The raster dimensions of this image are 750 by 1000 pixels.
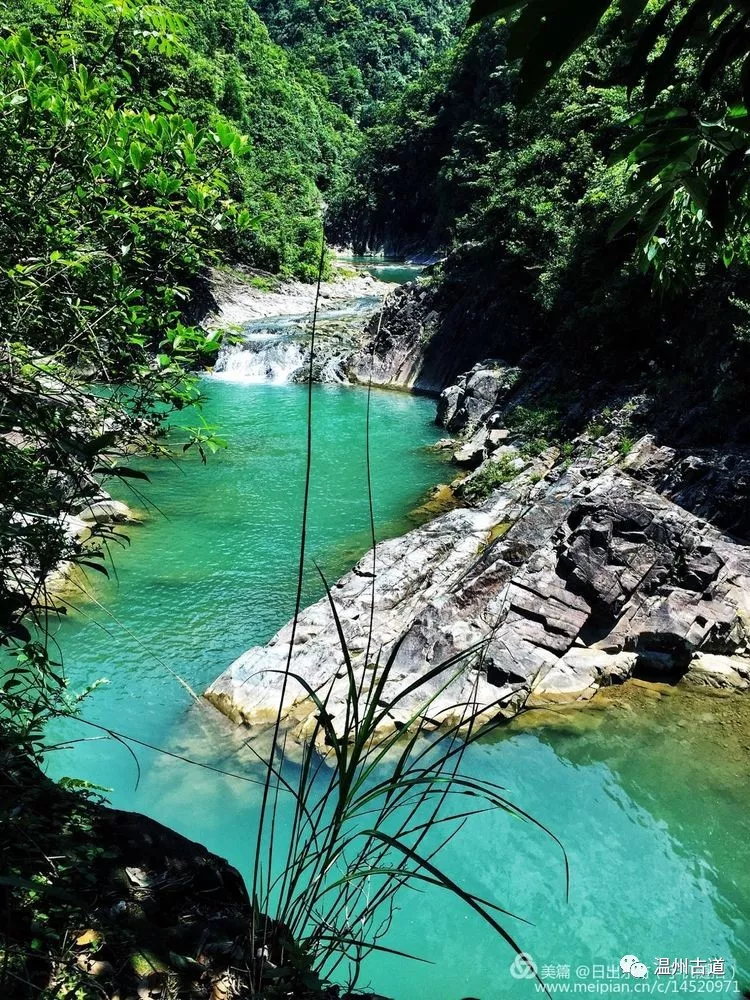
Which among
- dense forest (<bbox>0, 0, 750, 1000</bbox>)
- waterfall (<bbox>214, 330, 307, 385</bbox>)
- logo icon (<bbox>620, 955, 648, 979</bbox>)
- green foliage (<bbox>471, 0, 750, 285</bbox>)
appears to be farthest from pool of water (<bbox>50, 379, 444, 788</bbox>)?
waterfall (<bbox>214, 330, 307, 385</bbox>)

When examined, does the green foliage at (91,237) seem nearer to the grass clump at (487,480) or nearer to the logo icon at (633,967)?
the logo icon at (633,967)

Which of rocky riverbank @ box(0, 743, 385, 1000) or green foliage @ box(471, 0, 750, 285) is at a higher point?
green foliage @ box(471, 0, 750, 285)

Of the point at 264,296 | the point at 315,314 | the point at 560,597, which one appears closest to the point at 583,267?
the point at 560,597

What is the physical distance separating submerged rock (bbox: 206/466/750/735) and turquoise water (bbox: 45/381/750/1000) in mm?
494

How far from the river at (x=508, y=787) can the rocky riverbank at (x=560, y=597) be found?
1.57ft

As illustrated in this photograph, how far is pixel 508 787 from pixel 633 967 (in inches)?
96.1

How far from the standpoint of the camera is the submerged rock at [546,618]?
7.81m

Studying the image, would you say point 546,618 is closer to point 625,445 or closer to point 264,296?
point 625,445

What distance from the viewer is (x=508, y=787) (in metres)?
7.33

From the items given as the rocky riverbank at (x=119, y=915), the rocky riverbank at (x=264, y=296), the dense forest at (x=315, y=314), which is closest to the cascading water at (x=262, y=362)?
the dense forest at (x=315, y=314)

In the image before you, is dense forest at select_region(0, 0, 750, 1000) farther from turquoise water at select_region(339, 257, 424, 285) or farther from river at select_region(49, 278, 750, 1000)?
turquoise water at select_region(339, 257, 424, 285)

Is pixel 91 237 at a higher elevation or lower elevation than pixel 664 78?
lower

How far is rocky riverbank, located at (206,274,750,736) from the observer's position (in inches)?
311

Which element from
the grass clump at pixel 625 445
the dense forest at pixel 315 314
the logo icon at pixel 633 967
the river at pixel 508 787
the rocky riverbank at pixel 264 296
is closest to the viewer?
the dense forest at pixel 315 314
